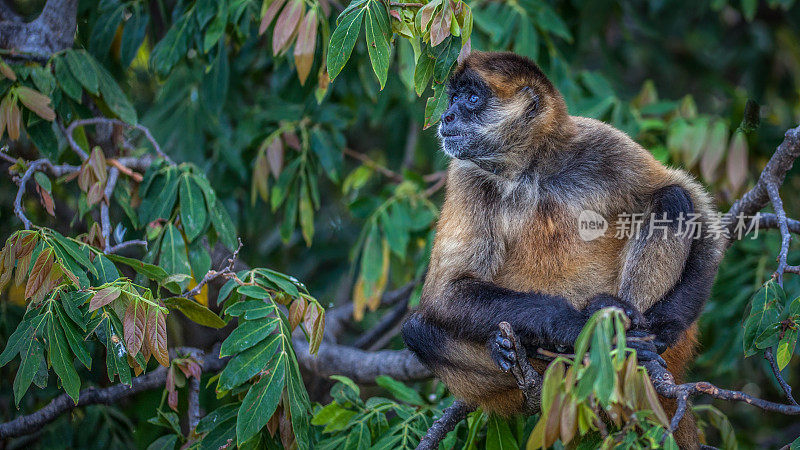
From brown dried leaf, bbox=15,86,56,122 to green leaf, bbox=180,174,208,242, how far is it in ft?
2.37

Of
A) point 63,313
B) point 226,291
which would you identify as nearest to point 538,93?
point 226,291

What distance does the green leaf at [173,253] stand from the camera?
382 centimetres

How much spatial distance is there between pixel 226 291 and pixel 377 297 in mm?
2045

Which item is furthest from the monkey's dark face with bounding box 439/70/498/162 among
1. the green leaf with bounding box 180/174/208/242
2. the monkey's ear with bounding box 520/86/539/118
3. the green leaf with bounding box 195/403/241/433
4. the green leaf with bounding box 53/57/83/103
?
the green leaf with bounding box 53/57/83/103

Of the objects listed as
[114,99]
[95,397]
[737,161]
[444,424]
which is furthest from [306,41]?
[737,161]

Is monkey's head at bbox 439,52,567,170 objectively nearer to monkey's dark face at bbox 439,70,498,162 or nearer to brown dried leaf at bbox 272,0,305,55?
monkey's dark face at bbox 439,70,498,162

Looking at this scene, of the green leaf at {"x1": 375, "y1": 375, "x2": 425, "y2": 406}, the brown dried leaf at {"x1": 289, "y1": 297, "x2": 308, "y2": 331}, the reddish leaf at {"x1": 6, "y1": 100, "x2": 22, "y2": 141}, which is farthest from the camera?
the green leaf at {"x1": 375, "y1": 375, "x2": 425, "y2": 406}

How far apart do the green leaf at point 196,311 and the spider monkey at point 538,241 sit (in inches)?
38.6

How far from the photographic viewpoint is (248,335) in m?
3.24

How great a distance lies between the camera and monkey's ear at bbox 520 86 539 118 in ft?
12.8

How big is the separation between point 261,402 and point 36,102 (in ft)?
6.34

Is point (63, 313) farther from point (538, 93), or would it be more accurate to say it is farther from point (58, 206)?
point (58, 206)

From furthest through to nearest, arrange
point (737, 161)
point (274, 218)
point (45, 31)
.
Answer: point (274, 218) < point (737, 161) < point (45, 31)

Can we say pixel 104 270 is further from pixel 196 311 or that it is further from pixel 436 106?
pixel 436 106
